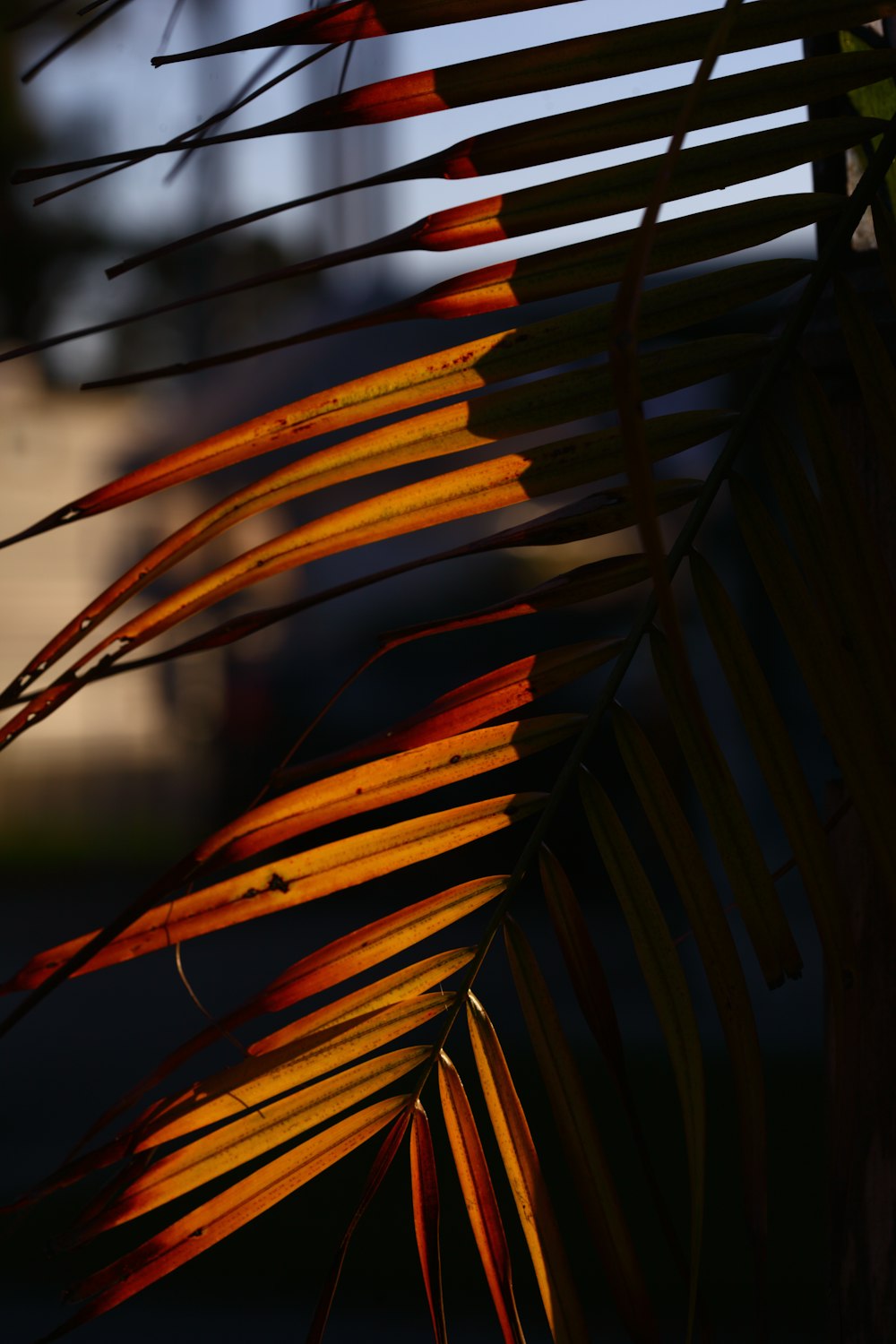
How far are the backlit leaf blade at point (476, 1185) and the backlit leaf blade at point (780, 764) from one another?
175 mm

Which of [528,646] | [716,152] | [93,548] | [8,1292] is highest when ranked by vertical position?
[93,548]

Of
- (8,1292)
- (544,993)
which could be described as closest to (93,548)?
(8,1292)

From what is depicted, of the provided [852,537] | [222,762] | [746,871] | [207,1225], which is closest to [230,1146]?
[207,1225]

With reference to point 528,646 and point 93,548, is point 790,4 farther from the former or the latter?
point 93,548

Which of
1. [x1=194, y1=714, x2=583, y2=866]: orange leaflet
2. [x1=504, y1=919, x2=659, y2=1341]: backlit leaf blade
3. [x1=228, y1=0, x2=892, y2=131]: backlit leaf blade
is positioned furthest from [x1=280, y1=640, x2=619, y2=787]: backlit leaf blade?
[x1=228, y1=0, x2=892, y2=131]: backlit leaf blade

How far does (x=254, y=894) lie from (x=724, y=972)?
7.9 inches

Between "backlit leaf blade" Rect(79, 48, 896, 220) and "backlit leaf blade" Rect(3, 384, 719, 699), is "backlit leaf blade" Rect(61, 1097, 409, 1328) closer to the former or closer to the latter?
"backlit leaf blade" Rect(3, 384, 719, 699)

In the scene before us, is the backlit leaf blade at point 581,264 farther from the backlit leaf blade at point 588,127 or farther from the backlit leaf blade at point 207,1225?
the backlit leaf blade at point 207,1225

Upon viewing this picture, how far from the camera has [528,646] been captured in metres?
5.83

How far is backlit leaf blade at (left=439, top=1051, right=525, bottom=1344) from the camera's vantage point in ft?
1.74

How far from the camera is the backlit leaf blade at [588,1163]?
1.68 ft

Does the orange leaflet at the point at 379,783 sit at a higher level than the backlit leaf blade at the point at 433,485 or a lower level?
lower

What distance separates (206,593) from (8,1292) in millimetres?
2903

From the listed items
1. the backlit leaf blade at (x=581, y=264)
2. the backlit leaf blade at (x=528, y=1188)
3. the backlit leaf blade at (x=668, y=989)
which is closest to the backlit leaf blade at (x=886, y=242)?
the backlit leaf blade at (x=581, y=264)
